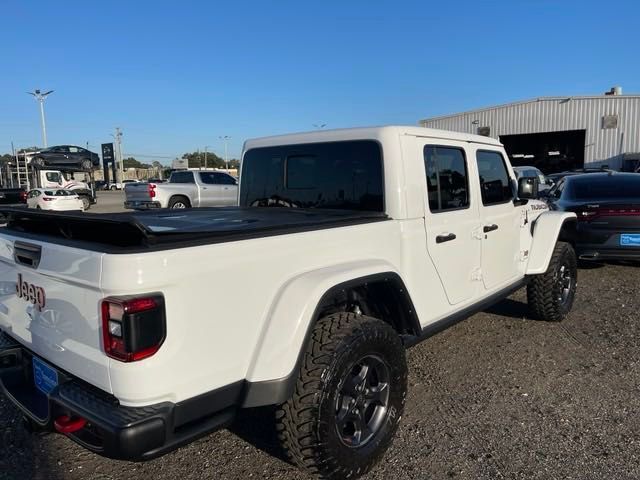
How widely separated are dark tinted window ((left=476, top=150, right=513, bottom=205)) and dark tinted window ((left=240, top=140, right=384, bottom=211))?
1190 millimetres

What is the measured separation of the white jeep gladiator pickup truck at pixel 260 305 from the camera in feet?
6.31

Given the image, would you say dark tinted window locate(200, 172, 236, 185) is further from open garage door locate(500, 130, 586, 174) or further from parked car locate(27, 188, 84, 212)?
open garage door locate(500, 130, 586, 174)

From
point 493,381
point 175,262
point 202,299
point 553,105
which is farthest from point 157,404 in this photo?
point 553,105

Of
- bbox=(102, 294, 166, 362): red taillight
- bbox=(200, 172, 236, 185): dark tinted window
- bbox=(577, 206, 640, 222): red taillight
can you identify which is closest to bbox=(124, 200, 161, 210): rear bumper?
bbox=(200, 172, 236, 185): dark tinted window

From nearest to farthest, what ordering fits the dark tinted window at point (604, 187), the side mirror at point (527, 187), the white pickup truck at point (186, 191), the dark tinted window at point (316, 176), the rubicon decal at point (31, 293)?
the rubicon decal at point (31, 293)
the dark tinted window at point (316, 176)
the side mirror at point (527, 187)
the dark tinted window at point (604, 187)
the white pickup truck at point (186, 191)

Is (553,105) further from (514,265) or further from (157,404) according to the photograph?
(157,404)

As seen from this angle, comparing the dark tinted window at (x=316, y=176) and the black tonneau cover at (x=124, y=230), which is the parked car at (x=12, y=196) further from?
the black tonneau cover at (x=124, y=230)

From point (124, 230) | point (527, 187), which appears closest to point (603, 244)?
point (527, 187)

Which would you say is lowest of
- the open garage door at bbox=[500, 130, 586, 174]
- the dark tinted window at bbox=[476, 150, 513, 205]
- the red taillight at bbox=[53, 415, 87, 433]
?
the red taillight at bbox=[53, 415, 87, 433]

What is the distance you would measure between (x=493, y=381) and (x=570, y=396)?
537 mm

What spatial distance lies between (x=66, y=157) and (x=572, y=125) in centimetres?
3273

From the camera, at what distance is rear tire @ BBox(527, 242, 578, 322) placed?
5.02 meters

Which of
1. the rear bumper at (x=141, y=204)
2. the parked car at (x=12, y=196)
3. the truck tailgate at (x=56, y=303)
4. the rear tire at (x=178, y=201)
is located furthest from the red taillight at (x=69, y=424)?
the parked car at (x=12, y=196)

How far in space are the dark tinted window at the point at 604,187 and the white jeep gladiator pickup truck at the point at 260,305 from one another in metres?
5.11
